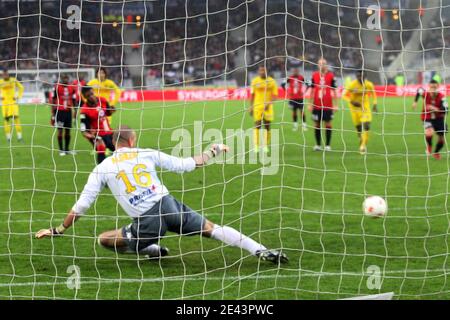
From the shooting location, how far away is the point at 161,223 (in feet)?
23.6

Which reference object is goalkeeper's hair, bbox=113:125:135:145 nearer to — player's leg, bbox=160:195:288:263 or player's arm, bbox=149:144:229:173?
player's arm, bbox=149:144:229:173

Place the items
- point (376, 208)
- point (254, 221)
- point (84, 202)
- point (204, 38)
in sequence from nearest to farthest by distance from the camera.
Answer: point (84, 202) < point (376, 208) < point (254, 221) < point (204, 38)

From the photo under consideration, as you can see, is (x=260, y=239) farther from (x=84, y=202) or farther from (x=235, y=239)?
(x=84, y=202)

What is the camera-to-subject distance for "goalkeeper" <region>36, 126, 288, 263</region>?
7184 millimetres

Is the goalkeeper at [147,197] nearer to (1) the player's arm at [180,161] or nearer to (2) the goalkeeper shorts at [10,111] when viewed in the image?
(1) the player's arm at [180,161]

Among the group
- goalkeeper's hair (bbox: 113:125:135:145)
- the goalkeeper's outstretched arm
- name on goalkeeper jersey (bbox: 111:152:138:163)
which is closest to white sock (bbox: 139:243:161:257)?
the goalkeeper's outstretched arm

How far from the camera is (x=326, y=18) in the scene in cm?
3167

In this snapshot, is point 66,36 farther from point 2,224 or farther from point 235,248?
point 235,248

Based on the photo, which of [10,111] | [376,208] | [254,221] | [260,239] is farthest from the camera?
[10,111]

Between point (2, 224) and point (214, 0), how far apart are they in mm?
17689

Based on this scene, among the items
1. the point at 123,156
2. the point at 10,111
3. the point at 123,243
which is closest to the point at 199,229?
the point at 123,243

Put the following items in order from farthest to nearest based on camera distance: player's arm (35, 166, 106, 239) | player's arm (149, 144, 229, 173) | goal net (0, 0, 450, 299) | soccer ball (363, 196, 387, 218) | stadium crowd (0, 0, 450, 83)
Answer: stadium crowd (0, 0, 450, 83) → soccer ball (363, 196, 387, 218) → player's arm (149, 144, 229, 173) → player's arm (35, 166, 106, 239) → goal net (0, 0, 450, 299)

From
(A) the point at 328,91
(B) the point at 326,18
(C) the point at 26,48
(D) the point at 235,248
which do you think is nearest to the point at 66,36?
(C) the point at 26,48

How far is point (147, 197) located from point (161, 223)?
0.28 meters
